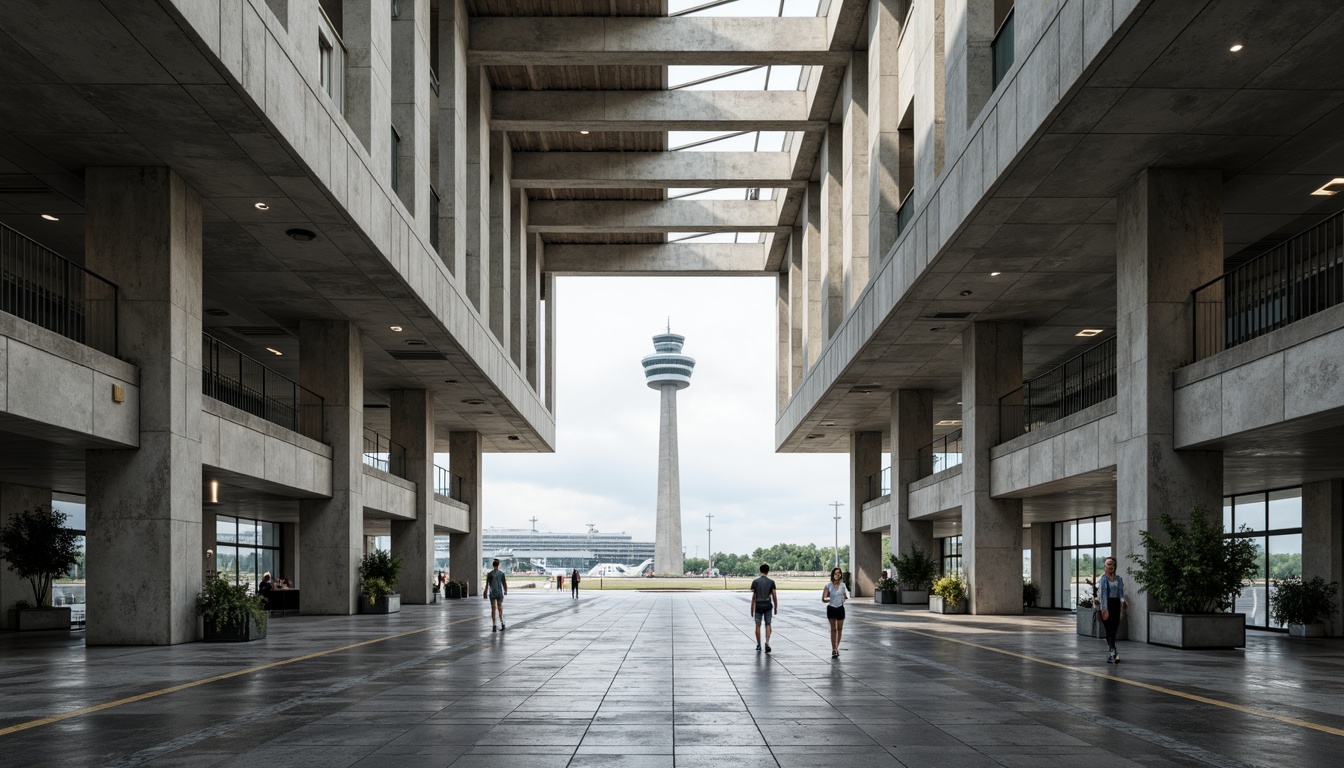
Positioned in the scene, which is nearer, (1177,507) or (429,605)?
(1177,507)

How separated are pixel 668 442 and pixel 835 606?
12138cm

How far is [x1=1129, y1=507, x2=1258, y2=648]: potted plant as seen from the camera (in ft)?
63.8

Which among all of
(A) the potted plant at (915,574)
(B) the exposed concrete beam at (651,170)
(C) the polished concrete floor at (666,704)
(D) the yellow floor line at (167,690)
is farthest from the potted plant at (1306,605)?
(B) the exposed concrete beam at (651,170)

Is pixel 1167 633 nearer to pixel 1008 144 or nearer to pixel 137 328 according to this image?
pixel 1008 144

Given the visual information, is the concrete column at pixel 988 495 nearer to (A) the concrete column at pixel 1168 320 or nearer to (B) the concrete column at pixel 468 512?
(A) the concrete column at pixel 1168 320

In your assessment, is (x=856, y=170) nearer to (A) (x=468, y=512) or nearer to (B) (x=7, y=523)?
(A) (x=468, y=512)

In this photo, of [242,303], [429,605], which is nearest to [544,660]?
[242,303]

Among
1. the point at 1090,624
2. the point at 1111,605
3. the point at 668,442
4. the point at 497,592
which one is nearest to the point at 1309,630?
the point at 1090,624

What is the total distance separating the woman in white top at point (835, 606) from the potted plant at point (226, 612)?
35.4 feet

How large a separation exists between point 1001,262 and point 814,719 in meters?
17.3

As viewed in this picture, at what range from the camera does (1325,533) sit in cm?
2739

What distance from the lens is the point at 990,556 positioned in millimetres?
33531

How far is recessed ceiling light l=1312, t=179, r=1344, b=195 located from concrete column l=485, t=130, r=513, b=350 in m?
28.0

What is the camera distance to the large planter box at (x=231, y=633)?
21828mm
